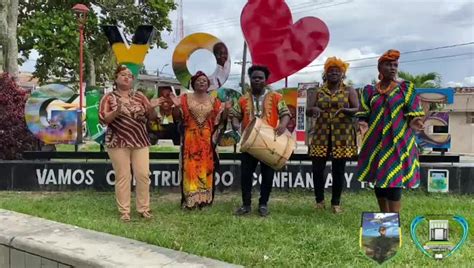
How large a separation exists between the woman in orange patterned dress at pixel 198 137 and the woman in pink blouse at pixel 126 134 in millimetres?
393

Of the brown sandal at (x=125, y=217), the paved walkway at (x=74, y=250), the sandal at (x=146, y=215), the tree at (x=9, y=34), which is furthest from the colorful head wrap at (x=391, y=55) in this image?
the tree at (x=9, y=34)

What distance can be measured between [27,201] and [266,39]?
3.76 m

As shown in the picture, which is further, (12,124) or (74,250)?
(12,124)

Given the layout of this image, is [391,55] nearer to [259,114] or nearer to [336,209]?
[259,114]

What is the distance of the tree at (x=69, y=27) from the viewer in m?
11.8

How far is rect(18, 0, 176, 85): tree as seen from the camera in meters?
11.8

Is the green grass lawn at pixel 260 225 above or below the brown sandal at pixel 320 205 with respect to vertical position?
below

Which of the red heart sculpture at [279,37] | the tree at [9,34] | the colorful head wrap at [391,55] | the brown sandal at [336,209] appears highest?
the tree at [9,34]

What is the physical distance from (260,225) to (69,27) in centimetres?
884

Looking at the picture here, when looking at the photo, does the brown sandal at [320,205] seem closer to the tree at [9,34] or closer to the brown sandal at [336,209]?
the brown sandal at [336,209]

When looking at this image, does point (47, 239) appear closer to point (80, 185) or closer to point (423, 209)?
point (80, 185)

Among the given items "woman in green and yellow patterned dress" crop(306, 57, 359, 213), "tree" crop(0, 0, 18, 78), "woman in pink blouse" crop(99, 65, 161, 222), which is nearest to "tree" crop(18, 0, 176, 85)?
"tree" crop(0, 0, 18, 78)

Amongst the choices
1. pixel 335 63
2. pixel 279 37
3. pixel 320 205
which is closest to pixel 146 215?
pixel 320 205

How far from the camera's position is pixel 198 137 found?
566 cm
